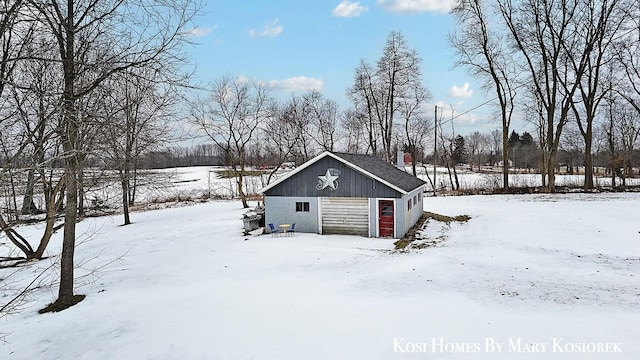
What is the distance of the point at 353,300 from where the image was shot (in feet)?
26.5

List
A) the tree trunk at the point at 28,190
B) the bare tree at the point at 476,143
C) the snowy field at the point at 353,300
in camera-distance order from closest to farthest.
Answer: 1. the tree trunk at the point at 28,190
2. the snowy field at the point at 353,300
3. the bare tree at the point at 476,143

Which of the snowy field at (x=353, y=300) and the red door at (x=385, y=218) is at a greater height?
the red door at (x=385, y=218)

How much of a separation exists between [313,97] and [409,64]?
10742 mm

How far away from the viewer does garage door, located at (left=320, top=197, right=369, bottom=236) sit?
15133 mm

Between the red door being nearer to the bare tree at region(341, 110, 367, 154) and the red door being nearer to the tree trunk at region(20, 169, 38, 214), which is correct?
the tree trunk at region(20, 169, 38, 214)

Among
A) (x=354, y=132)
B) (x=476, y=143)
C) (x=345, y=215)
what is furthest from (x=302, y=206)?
(x=476, y=143)

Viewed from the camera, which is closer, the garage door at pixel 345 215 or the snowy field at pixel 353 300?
the snowy field at pixel 353 300

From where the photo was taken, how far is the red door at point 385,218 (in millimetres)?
14758

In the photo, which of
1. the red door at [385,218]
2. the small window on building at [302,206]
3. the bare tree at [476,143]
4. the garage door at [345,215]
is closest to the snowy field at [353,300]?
the garage door at [345,215]

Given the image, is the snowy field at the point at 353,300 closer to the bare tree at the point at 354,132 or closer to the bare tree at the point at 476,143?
the bare tree at the point at 354,132

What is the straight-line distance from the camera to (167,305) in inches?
322

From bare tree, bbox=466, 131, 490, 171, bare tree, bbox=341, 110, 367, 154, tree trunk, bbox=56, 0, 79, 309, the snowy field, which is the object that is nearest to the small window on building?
the snowy field

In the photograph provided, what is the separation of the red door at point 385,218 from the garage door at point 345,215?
1.79 ft

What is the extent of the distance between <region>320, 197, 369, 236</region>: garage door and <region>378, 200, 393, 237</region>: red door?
1.79ft
